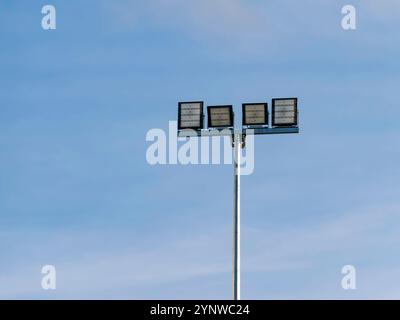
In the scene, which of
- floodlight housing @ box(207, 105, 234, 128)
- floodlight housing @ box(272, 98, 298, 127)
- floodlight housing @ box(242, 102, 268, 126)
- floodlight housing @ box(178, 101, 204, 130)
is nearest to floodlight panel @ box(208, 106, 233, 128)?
floodlight housing @ box(207, 105, 234, 128)

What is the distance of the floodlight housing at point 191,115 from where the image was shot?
48.7 metres

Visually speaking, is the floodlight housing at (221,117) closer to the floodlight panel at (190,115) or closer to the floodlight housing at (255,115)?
the floodlight panel at (190,115)

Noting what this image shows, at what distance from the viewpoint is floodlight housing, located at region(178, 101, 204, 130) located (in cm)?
4869

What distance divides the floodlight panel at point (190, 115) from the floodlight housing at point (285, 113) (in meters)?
4.14

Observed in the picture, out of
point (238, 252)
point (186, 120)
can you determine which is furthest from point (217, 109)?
point (238, 252)

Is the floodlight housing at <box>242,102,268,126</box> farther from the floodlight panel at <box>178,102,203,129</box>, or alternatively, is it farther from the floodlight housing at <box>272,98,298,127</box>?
the floodlight panel at <box>178,102,203,129</box>

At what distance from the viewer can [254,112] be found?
47.8m

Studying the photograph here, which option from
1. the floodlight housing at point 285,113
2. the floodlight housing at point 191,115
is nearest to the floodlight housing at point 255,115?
the floodlight housing at point 285,113

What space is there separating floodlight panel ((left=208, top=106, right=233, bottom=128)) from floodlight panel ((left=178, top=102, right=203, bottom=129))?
2.04 feet
